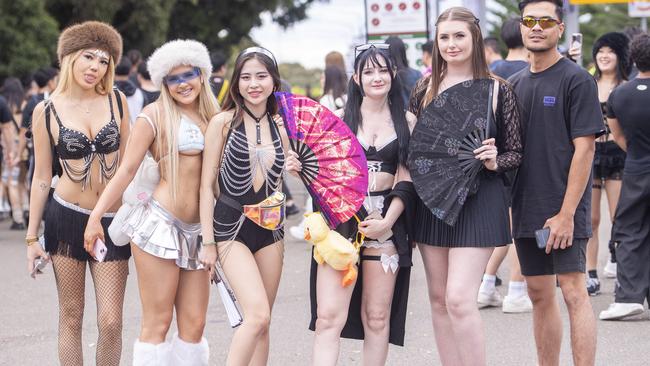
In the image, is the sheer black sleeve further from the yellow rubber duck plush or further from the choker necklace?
the choker necklace

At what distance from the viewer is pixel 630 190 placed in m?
8.12

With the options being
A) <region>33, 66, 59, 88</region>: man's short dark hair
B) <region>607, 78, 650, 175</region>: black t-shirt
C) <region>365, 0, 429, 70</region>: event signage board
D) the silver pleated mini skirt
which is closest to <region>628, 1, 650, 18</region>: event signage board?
<region>365, 0, 429, 70</region>: event signage board

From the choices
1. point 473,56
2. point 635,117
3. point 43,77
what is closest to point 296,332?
point 635,117

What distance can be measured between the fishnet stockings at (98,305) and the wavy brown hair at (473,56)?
75.0 inches

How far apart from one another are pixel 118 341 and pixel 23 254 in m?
6.74

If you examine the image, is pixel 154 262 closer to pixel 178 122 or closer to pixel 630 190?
pixel 178 122

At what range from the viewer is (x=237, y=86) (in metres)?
5.62

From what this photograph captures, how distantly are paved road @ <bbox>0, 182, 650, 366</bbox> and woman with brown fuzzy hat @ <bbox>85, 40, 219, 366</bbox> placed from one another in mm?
1334

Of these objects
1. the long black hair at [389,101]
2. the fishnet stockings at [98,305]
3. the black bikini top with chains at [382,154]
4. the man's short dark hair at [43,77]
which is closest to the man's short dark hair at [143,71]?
the man's short dark hair at [43,77]

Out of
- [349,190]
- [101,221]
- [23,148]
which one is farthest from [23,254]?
[349,190]

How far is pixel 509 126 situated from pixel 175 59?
177cm

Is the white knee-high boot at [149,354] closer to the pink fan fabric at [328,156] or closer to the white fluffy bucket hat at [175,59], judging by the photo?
the pink fan fabric at [328,156]

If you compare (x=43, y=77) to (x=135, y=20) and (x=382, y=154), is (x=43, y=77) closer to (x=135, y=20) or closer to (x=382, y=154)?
(x=382, y=154)

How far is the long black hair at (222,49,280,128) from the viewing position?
559cm
